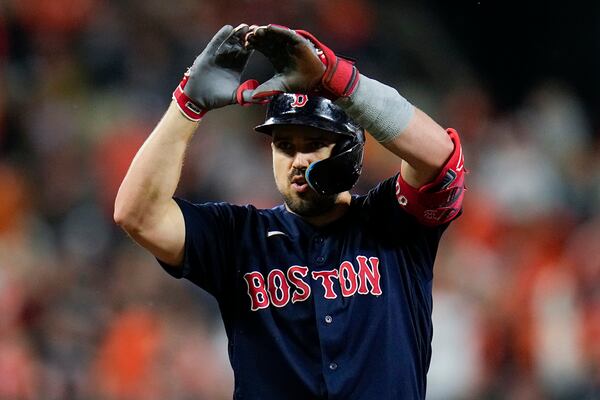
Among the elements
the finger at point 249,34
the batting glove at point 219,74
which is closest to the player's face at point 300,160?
the batting glove at point 219,74

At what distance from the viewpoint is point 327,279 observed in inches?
113

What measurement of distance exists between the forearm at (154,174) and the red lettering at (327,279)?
0.47m

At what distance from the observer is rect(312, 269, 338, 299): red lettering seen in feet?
9.39

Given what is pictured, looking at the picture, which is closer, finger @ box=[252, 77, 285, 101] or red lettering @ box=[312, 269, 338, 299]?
finger @ box=[252, 77, 285, 101]

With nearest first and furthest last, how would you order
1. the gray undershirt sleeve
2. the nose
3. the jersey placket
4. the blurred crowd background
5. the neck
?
the gray undershirt sleeve < the jersey placket < the nose < the neck < the blurred crowd background

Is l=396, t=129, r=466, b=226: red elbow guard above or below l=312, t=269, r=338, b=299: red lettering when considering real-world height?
above

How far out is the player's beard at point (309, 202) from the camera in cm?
296

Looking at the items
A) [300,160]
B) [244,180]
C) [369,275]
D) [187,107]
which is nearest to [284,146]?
[300,160]

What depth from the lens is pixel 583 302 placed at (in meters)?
6.11

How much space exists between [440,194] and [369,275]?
0.31m

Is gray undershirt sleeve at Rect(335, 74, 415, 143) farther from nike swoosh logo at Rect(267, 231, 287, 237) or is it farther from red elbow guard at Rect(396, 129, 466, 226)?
nike swoosh logo at Rect(267, 231, 287, 237)

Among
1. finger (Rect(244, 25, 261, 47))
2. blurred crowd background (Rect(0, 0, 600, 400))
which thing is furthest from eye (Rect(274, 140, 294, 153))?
blurred crowd background (Rect(0, 0, 600, 400))

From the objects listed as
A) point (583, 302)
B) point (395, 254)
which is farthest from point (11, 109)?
point (395, 254)

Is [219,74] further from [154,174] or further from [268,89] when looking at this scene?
[154,174]
